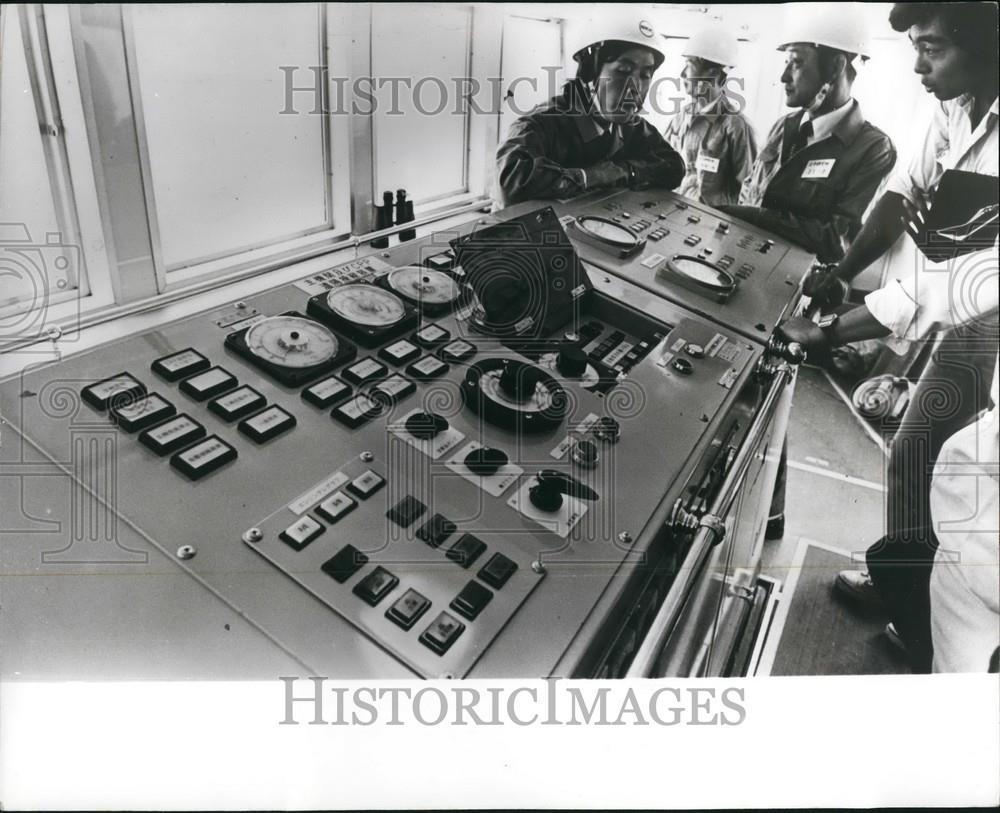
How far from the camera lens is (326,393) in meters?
1.18

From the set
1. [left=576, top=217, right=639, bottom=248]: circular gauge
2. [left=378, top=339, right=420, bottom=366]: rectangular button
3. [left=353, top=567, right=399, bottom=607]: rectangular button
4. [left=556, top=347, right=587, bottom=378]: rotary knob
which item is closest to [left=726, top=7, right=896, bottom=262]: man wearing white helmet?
[left=576, top=217, right=639, bottom=248]: circular gauge

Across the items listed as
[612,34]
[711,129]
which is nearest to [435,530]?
[612,34]

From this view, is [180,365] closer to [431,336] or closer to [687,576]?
[431,336]

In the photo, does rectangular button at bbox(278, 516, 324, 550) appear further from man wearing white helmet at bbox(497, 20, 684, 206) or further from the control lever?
man wearing white helmet at bbox(497, 20, 684, 206)

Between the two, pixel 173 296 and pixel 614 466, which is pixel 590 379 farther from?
pixel 173 296

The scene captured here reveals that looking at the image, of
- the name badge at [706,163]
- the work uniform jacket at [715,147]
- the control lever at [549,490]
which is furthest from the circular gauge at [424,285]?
the name badge at [706,163]

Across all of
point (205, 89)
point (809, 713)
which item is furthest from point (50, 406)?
point (809, 713)

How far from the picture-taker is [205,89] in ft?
4.29

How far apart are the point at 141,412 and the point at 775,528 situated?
5.63 ft

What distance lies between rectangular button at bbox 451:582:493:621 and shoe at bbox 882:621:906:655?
49.7 inches

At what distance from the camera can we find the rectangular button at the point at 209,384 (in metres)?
1.13

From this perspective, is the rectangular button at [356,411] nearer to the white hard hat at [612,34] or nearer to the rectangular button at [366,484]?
the rectangular button at [366,484]

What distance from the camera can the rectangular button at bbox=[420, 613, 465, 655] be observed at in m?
0.89

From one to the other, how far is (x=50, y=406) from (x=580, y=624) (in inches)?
34.6
